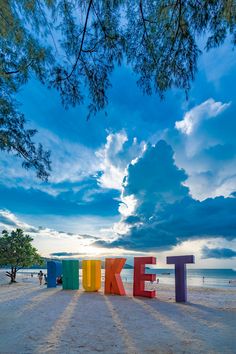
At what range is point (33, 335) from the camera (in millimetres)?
7086

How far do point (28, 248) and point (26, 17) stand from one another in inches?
1234

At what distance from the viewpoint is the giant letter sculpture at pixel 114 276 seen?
1645 cm

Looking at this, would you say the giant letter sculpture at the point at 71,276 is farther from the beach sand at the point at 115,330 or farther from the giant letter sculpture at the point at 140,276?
the beach sand at the point at 115,330

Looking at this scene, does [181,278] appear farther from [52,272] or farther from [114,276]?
[52,272]

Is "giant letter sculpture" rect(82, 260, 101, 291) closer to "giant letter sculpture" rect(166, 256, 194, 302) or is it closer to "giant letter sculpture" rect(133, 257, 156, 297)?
"giant letter sculpture" rect(133, 257, 156, 297)

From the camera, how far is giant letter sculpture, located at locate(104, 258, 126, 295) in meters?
16.5

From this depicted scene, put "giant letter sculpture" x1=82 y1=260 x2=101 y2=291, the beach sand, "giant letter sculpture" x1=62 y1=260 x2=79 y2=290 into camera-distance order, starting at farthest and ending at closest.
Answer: "giant letter sculpture" x1=62 y1=260 x2=79 y2=290 < "giant letter sculpture" x1=82 y1=260 x2=101 y2=291 < the beach sand

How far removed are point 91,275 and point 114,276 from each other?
117 inches

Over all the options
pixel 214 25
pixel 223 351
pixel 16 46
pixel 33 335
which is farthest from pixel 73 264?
pixel 214 25

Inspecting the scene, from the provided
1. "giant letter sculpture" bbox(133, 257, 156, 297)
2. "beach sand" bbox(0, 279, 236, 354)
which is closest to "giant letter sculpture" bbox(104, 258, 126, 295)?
"giant letter sculpture" bbox(133, 257, 156, 297)

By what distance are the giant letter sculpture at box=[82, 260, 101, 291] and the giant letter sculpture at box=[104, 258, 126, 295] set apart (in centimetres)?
190

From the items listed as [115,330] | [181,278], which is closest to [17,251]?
[181,278]

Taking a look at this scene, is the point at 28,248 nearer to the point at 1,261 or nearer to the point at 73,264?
the point at 1,261

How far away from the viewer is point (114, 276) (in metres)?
16.5
